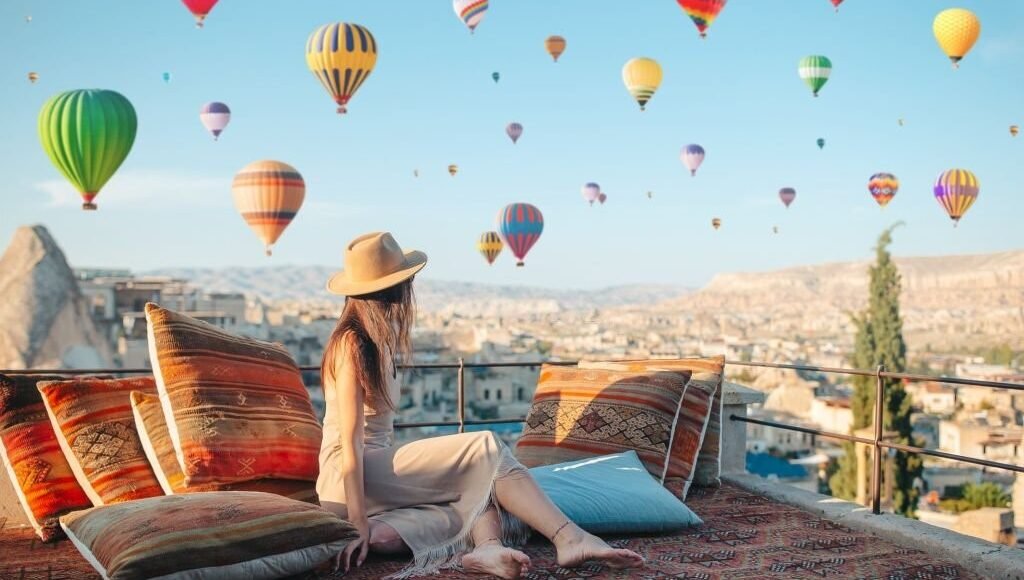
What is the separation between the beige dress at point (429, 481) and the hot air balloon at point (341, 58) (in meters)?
14.6

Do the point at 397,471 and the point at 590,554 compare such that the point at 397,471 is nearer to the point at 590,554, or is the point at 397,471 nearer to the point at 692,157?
the point at 590,554

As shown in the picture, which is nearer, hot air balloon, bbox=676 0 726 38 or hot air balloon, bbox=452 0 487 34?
hot air balloon, bbox=676 0 726 38

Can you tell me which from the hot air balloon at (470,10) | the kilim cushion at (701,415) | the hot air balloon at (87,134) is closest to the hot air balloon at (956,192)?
the hot air balloon at (470,10)

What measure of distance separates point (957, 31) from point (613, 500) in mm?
21508

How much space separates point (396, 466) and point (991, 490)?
3628 centimetres

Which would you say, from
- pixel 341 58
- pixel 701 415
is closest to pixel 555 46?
pixel 341 58

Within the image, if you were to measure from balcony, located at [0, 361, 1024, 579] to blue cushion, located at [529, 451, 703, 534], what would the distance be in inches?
2.1

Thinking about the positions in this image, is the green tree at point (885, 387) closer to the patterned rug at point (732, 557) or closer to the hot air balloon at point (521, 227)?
the hot air balloon at point (521, 227)

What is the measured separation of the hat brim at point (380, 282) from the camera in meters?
2.91

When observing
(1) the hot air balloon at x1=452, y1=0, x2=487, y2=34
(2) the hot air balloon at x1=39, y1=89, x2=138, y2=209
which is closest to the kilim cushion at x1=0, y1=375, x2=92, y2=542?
(2) the hot air balloon at x1=39, y1=89, x2=138, y2=209

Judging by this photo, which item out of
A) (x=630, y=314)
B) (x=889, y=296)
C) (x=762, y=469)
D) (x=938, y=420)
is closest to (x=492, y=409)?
(x=762, y=469)

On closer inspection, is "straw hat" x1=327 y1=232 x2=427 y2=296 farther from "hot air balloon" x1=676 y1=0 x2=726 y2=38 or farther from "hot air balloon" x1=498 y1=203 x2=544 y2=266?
"hot air balloon" x1=498 y1=203 x2=544 y2=266

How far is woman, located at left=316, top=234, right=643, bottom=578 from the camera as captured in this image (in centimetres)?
275

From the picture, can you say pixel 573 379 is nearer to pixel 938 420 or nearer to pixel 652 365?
pixel 652 365
